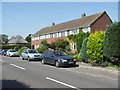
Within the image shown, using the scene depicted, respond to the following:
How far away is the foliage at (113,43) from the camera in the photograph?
21.7 metres

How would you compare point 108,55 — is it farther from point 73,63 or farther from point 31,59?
point 31,59

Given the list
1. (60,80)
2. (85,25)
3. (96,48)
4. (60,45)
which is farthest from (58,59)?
(85,25)

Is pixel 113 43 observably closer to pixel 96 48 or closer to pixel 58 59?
pixel 96 48

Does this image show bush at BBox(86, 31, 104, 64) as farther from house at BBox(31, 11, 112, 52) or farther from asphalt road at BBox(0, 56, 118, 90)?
house at BBox(31, 11, 112, 52)

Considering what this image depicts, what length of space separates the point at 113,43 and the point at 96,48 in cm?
373

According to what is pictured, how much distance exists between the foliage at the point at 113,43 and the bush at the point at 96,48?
206 centimetres

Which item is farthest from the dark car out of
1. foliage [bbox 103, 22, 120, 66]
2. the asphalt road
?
the asphalt road

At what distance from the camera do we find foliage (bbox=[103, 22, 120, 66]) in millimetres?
21719

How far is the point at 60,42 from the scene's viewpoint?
178 feet

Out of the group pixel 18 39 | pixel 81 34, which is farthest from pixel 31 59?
pixel 18 39

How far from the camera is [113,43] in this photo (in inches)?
866

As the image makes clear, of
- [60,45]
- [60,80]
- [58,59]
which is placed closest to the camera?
[60,80]

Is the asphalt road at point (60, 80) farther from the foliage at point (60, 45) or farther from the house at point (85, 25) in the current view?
the house at point (85, 25)

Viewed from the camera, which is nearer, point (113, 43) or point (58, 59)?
point (113, 43)
